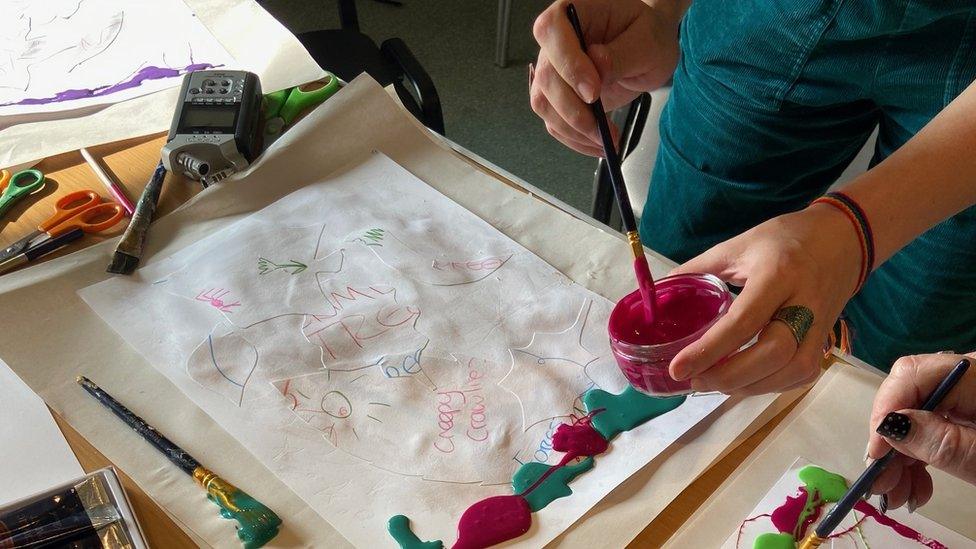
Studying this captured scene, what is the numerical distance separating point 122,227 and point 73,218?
0.05 metres

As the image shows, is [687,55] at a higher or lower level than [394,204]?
higher

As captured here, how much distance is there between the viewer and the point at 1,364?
732 millimetres

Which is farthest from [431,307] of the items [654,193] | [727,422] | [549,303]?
[654,193]

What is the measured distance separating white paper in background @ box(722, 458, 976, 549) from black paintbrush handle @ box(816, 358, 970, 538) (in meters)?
0.04

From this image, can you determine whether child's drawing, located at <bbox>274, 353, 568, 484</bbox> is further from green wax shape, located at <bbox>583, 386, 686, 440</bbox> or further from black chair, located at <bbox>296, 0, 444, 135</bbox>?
black chair, located at <bbox>296, 0, 444, 135</bbox>

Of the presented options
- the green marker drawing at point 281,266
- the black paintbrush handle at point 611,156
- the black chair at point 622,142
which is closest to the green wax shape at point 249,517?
the green marker drawing at point 281,266

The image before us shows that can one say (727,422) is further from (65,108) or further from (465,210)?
(65,108)

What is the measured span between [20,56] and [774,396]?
991mm

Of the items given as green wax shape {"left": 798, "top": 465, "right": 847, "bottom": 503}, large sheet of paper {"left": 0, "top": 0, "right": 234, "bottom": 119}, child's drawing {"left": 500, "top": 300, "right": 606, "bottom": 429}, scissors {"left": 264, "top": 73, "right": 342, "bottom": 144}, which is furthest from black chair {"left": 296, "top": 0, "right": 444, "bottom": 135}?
green wax shape {"left": 798, "top": 465, "right": 847, "bottom": 503}

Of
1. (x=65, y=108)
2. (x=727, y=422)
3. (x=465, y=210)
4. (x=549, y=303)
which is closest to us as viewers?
(x=727, y=422)

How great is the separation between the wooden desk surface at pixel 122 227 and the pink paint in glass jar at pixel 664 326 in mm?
78

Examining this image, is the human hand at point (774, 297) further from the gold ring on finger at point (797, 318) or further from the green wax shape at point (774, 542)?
the green wax shape at point (774, 542)

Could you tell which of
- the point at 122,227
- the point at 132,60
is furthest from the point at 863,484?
the point at 132,60

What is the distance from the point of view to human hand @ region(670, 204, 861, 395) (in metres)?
0.60
